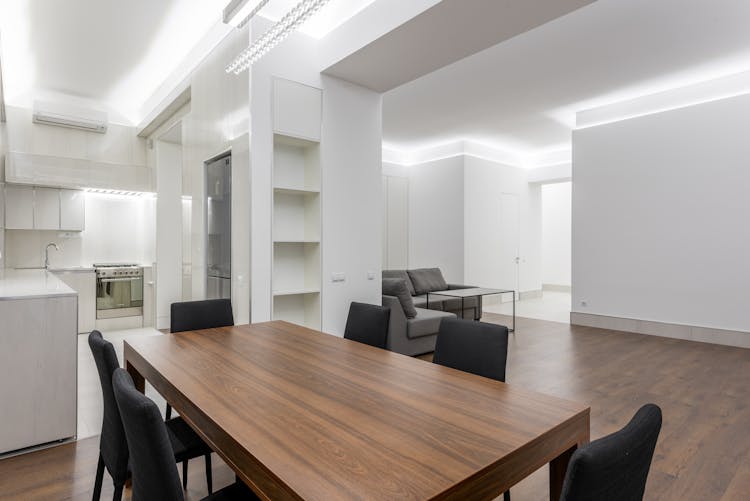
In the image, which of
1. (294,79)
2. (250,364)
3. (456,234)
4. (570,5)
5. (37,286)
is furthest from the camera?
(456,234)

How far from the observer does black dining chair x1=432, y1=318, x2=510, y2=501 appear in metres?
1.93

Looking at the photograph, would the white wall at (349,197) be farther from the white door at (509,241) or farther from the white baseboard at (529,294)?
the white baseboard at (529,294)

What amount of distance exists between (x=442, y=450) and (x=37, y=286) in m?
3.32

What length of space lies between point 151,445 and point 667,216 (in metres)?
6.65

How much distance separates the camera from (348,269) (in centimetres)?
417

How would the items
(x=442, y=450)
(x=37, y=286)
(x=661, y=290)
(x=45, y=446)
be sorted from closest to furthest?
(x=442, y=450), (x=45, y=446), (x=37, y=286), (x=661, y=290)

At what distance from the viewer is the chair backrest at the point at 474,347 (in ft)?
6.33

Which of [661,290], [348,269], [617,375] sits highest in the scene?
[348,269]

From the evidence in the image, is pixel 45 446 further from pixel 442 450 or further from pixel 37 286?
pixel 442 450

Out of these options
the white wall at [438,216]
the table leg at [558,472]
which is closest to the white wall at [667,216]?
the white wall at [438,216]

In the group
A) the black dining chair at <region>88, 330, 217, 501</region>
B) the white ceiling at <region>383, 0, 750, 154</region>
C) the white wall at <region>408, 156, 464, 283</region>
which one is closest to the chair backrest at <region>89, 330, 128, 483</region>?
the black dining chair at <region>88, 330, 217, 501</region>

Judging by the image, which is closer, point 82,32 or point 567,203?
point 82,32

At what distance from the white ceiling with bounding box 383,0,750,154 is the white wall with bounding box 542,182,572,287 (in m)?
4.39

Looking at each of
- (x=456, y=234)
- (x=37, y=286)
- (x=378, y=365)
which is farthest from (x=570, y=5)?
(x=456, y=234)
